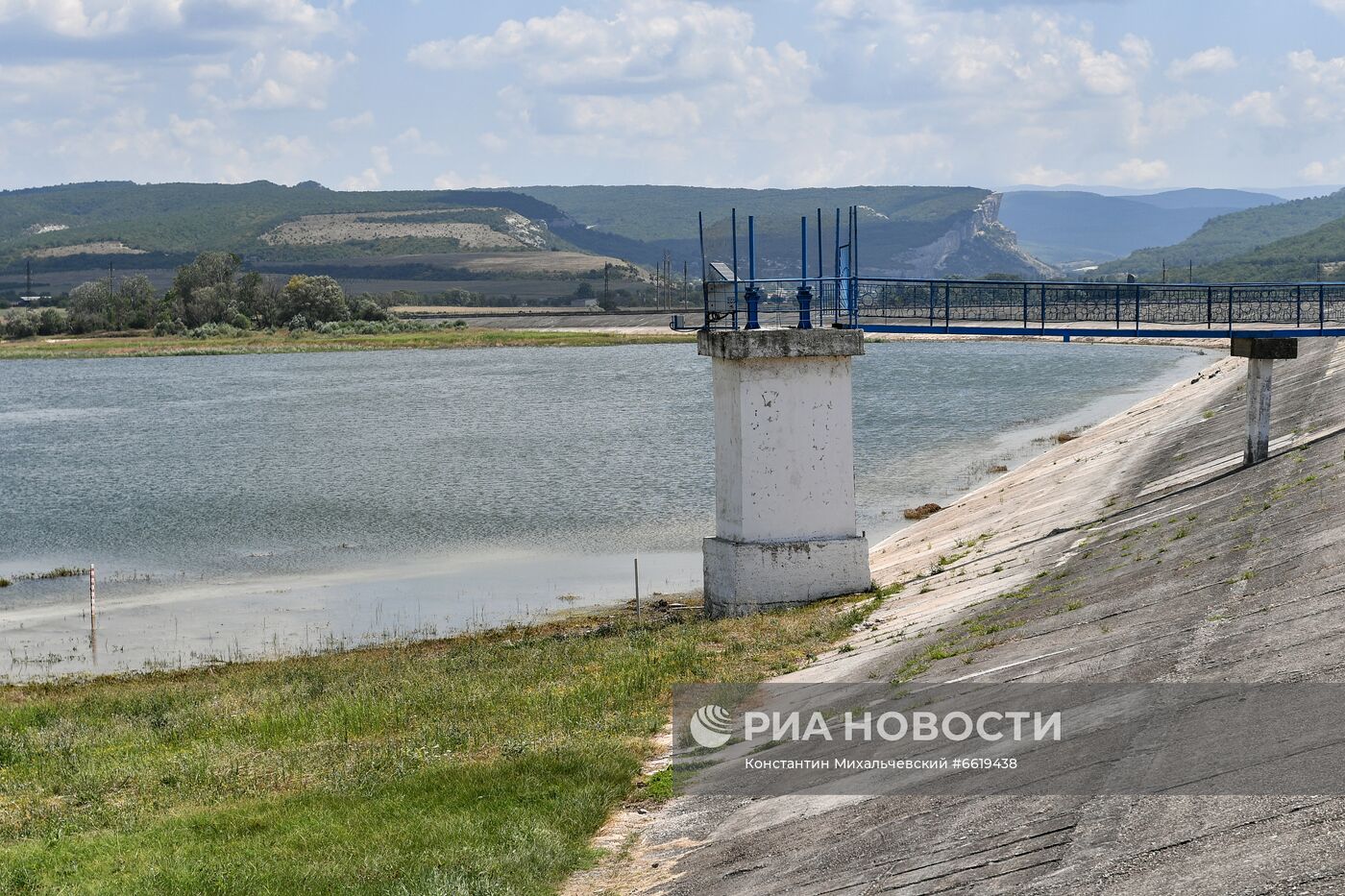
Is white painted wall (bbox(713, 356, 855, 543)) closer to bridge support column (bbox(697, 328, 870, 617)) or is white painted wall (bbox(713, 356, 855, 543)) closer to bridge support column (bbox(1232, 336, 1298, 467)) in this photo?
bridge support column (bbox(697, 328, 870, 617))

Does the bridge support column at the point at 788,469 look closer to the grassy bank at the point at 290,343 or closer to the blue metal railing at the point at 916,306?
the blue metal railing at the point at 916,306

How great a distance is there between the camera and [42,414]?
80812mm

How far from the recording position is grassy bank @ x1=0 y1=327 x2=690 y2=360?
13888 cm

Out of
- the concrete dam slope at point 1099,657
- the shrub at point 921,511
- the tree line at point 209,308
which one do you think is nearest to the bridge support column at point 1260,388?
the concrete dam slope at point 1099,657

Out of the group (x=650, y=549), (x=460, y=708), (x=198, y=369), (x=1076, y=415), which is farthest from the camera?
(x=198, y=369)

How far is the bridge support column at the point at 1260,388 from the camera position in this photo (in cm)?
2588

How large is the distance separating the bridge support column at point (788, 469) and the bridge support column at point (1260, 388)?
738 cm

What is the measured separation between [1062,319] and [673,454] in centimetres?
2233

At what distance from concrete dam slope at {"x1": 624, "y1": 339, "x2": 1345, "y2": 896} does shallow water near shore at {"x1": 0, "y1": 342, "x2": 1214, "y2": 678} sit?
364 inches

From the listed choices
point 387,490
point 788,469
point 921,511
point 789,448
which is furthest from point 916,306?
point 387,490

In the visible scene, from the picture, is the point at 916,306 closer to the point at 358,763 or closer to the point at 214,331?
the point at 358,763

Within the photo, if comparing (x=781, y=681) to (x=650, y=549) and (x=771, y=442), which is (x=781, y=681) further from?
(x=650, y=549)

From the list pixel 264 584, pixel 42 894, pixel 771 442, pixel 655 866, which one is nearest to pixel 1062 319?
pixel 771 442

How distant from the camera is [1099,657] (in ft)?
47.2
